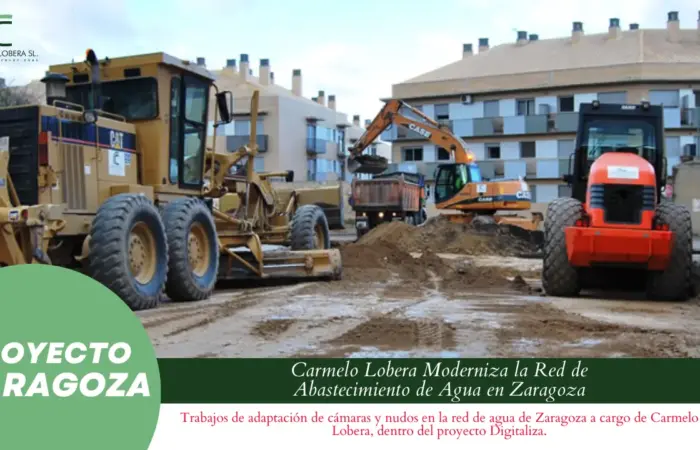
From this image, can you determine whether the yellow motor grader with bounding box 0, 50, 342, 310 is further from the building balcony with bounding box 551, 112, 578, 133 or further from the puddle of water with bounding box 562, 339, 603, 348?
the building balcony with bounding box 551, 112, 578, 133

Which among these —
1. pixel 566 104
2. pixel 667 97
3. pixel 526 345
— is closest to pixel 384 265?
pixel 526 345

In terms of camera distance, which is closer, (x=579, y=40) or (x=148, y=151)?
(x=148, y=151)

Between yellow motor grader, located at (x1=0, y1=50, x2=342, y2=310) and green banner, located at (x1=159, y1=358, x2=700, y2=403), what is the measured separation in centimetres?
349

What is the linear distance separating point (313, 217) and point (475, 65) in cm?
4031

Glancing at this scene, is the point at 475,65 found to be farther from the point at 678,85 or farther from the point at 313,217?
the point at 313,217

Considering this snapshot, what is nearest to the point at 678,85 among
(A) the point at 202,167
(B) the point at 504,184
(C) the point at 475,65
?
(C) the point at 475,65

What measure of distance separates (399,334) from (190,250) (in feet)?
14.0

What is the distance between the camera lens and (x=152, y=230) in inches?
363

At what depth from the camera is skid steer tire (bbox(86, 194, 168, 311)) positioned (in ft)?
27.2

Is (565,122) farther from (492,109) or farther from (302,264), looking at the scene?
(302,264)

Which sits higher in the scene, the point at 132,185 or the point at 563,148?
the point at 563,148

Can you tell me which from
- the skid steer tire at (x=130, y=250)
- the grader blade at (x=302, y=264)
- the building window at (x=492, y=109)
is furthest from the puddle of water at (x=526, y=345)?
the building window at (x=492, y=109)

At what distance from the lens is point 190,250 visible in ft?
34.3

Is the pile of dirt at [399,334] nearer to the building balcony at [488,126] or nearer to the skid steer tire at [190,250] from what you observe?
the skid steer tire at [190,250]
